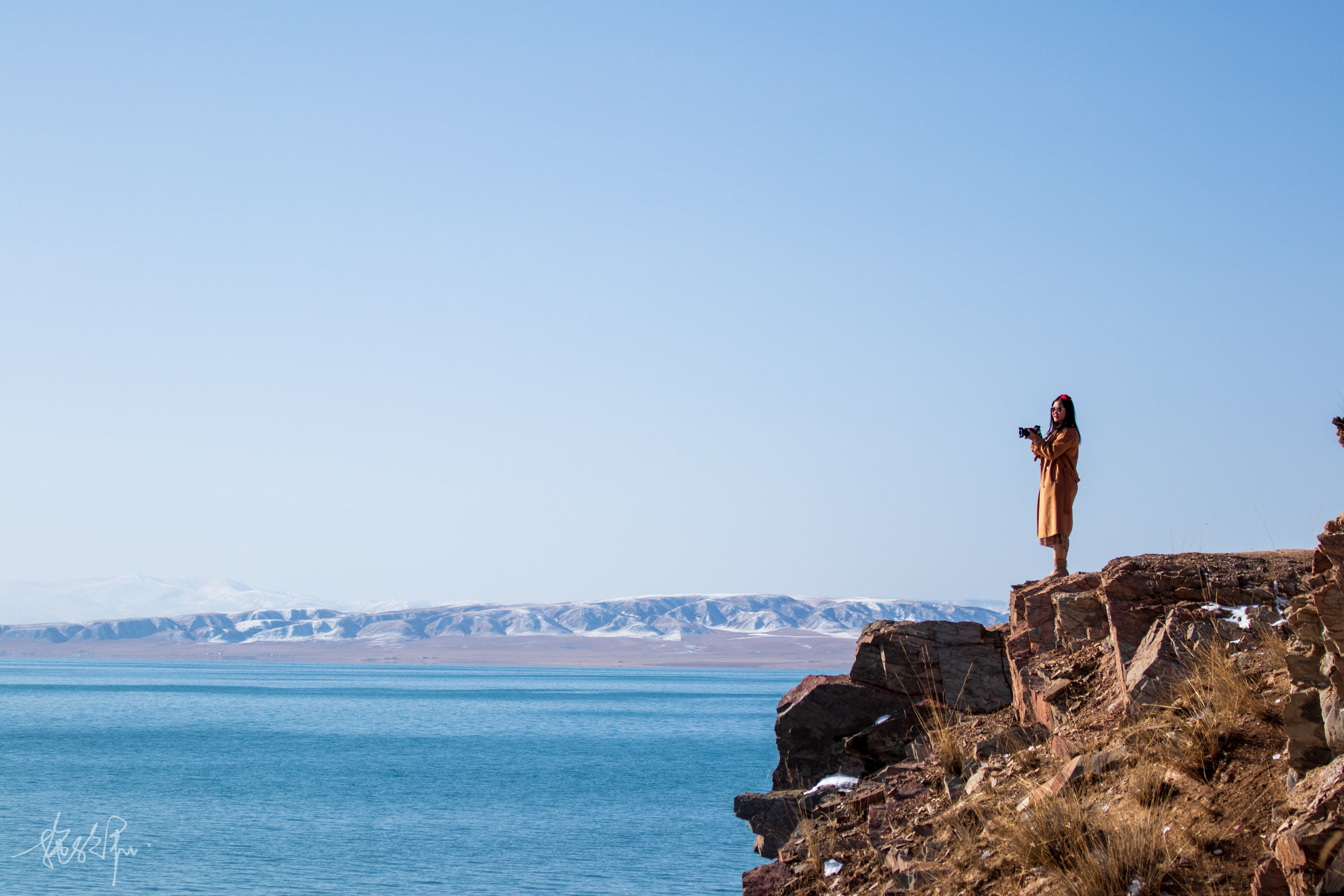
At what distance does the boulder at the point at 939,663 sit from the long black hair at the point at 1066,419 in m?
2.20

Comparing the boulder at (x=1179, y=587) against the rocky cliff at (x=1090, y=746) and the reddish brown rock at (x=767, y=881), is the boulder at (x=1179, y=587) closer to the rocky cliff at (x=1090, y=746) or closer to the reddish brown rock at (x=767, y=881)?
the rocky cliff at (x=1090, y=746)

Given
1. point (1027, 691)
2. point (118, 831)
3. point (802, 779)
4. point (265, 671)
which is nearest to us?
point (1027, 691)

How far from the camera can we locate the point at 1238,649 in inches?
317

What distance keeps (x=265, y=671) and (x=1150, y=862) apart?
19969 cm

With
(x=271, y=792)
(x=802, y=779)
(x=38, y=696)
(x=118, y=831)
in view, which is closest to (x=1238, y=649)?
(x=802, y=779)

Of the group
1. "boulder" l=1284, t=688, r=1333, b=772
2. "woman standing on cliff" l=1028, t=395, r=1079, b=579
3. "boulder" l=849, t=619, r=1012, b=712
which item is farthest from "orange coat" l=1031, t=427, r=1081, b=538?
"boulder" l=1284, t=688, r=1333, b=772

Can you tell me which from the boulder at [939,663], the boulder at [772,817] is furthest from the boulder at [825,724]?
the boulder at [772,817]

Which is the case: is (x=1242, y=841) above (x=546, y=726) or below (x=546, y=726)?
above

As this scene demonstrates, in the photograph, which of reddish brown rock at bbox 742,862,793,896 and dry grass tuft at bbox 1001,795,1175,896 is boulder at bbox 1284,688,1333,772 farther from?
reddish brown rock at bbox 742,862,793,896

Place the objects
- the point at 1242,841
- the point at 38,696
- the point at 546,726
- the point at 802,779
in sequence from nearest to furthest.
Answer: the point at 1242,841 → the point at 802,779 → the point at 546,726 → the point at 38,696

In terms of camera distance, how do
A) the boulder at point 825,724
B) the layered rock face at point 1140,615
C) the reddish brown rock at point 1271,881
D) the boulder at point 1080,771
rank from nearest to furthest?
the reddish brown rock at point 1271,881, the boulder at point 1080,771, the layered rock face at point 1140,615, the boulder at point 825,724

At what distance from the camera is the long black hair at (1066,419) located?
11.3 m

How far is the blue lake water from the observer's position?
27922 mm

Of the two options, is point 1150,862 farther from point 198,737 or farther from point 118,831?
point 198,737
